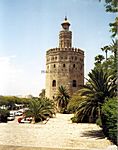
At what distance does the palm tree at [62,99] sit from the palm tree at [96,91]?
19.4 meters

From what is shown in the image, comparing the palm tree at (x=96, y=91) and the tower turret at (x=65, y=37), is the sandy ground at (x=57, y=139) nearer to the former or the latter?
the palm tree at (x=96, y=91)

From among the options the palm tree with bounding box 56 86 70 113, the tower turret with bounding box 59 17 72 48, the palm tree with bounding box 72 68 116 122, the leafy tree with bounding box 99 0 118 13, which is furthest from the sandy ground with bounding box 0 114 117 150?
the tower turret with bounding box 59 17 72 48

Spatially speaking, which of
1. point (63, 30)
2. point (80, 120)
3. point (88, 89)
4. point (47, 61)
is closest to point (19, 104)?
point (47, 61)

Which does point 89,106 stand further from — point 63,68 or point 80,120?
point 63,68

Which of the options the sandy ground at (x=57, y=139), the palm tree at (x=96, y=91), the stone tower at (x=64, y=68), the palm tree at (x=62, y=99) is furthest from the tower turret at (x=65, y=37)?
the sandy ground at (x=57, y=139)

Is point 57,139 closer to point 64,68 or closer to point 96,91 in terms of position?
point 96,91

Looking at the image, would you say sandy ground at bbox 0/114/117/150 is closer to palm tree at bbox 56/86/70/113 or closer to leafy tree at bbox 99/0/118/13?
leafy tree at bbox 99/0/118/13

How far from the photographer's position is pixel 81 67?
38.5 metres

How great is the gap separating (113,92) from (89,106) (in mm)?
1410

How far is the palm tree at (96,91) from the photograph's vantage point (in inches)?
544

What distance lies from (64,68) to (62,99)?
15.4ft

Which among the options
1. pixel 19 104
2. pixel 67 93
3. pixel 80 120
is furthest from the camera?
pixel 19 104

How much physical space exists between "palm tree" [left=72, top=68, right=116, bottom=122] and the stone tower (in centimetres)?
2170

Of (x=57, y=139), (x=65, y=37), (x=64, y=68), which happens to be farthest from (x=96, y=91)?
(x=65, y=37)
